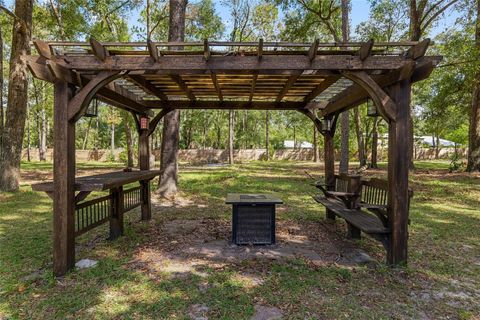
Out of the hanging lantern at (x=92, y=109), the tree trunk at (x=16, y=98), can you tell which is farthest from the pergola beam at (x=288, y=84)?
the tree trunk at (x=16, y=98)

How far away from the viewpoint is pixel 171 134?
899 centimetres

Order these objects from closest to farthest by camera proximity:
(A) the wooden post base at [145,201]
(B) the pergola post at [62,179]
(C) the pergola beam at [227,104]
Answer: (B) the pergola post at [62,179] < (A) the wooden post base at [145,201] < (C) the pergola beam at [227,104]

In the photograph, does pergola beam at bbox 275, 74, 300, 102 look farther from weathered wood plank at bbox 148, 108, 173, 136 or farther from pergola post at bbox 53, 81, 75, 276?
pergola post at bbox 53, 81, 75, 276

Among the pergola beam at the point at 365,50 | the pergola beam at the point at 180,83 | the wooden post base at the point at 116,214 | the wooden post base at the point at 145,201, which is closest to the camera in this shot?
the pergola beam at the point at 365,50

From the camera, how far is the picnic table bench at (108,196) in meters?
3.62

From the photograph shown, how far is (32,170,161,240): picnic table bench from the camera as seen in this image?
3617 millimetres

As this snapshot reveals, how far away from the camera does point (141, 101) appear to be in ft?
20.6

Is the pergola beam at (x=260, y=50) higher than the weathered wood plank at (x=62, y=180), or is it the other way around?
the pergola beam at (x=260, y=50)

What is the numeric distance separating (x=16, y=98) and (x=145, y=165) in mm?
5178

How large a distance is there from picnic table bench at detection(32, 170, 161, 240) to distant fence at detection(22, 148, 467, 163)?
67.6 feet

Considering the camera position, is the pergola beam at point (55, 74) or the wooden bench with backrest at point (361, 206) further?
the wooden bench with backrest at point (361, 206)

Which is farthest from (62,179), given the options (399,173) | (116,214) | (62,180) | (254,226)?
(399,173)

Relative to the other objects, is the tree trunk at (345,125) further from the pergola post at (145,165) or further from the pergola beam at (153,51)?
the pergola beam at (153,51)

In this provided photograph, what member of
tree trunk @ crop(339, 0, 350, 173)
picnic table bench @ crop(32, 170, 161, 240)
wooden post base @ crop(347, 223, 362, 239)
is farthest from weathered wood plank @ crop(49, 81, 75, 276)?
tree trunk @ crop(339, 0, 350, 173)
